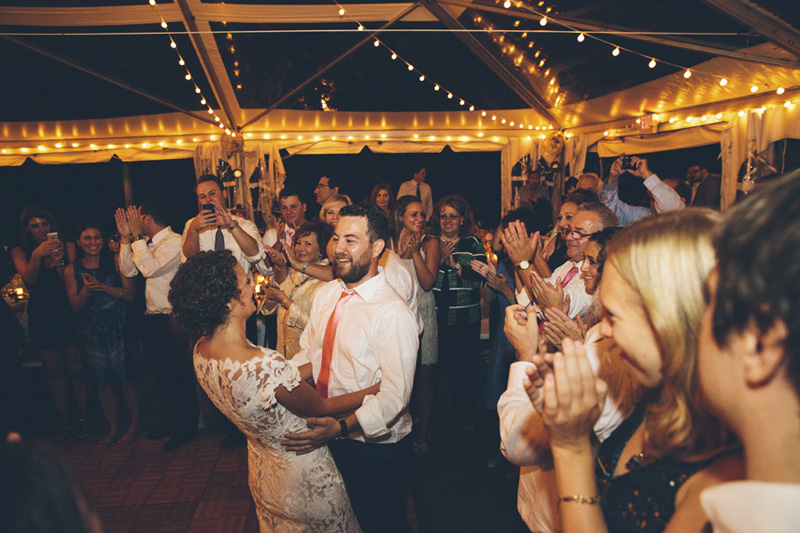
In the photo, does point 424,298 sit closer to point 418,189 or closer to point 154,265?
point 154,265

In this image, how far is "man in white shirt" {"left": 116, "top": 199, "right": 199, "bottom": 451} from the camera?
128 inches

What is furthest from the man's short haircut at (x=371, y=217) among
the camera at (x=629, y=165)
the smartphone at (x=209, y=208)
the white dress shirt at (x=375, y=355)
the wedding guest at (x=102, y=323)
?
the camera at (x=629, y=165)

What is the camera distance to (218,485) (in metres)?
2.92

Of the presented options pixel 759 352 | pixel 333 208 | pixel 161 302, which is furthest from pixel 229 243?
pixel 759 352

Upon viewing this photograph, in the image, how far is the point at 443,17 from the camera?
4.95 metres

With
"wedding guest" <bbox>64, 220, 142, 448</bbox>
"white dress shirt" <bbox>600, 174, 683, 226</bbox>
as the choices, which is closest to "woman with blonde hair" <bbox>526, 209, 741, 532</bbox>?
"white dress shirt" <bbox>600, 174, 683, 226</bbox>

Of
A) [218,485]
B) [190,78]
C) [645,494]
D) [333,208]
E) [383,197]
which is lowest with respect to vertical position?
[218,485]

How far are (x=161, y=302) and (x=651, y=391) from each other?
10.7ft

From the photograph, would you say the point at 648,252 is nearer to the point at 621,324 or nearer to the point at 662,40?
the point at 621,324

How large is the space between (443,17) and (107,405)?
4982mm

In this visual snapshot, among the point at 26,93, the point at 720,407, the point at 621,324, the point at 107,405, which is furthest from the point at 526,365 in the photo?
the point at 26,93

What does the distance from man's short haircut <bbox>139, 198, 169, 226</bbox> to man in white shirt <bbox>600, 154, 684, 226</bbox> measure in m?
3.62

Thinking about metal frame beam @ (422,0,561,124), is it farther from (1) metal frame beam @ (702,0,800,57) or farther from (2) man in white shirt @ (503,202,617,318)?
(2) man in white shirt @ (503,202,617,318)

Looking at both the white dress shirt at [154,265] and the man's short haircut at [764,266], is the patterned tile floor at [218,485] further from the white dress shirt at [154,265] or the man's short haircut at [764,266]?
the man's short haircut at [764,266]
